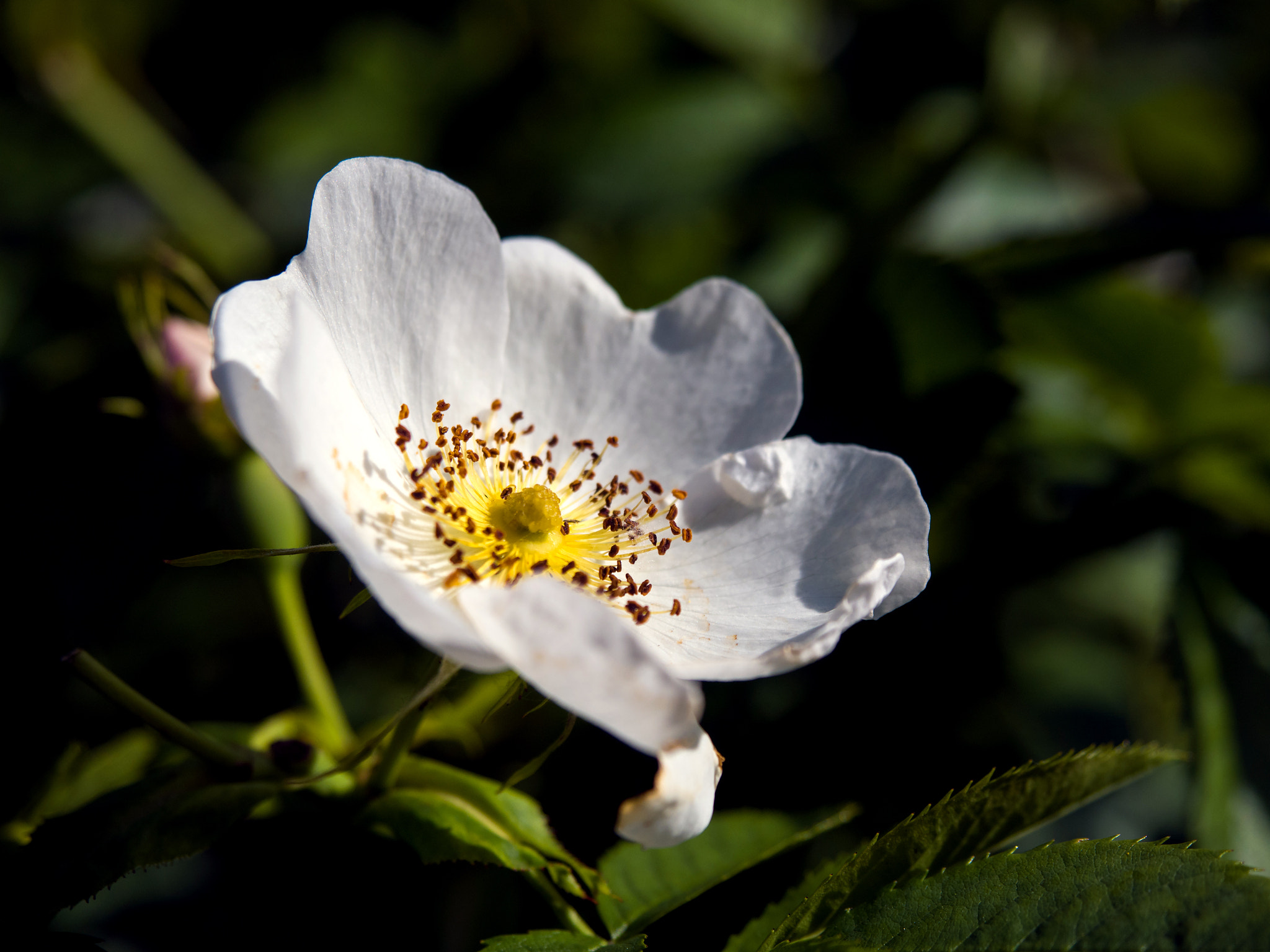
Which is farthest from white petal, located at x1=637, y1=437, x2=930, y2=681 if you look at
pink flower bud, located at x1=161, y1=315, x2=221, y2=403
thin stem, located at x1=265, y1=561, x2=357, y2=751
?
pink flower bud, located at x1=161, y1=315, x2=221, y2=403

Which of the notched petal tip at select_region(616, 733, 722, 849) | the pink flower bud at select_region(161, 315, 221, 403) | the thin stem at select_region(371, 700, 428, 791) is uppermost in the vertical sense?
the pink flower bud at select_region(161, 315, 221, 403)

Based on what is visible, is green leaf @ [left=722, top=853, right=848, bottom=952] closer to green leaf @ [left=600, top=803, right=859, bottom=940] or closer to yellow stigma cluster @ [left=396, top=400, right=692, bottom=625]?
green leaf @ [left=600, top=803, right=859, bottom=940]

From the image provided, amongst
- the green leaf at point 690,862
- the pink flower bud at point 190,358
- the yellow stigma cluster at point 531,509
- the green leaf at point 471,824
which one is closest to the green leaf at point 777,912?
the green leaf at point 690,862

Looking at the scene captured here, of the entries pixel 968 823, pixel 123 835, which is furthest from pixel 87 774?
pixel 968 823

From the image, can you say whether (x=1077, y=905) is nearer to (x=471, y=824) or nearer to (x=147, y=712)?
(x=471, y=824)

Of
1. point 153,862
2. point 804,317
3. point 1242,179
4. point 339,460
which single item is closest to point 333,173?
point 339,460

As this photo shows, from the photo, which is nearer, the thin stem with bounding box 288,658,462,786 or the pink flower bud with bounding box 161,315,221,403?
the thin stem with bounding box 288,658,462,786
